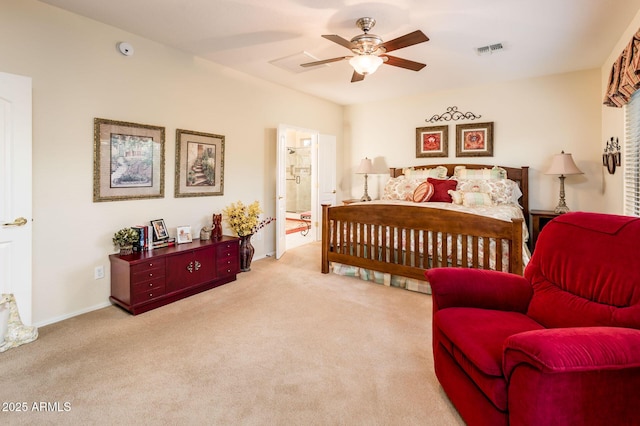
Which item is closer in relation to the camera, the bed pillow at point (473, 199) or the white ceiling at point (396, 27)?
the white ceiling at point (396, 27)

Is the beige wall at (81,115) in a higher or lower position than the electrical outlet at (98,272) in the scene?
higher

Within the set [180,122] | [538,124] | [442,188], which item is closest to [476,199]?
[442,188]

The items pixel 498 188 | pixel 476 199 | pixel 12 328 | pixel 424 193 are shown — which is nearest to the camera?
pixel 12 328

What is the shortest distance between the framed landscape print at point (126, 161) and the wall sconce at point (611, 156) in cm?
495

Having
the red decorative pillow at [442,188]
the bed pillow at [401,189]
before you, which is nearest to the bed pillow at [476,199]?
the red decorative pillow at [442,188]

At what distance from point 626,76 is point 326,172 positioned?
426 cm

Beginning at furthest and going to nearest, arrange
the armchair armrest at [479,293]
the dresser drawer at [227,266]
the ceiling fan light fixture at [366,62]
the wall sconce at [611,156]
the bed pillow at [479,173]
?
the bed pillow at [479,173] → the dresser drawer at [227,266] → the wall sconce at [611,156] → the ceiling fan light fixture at [366,62] → the armchair armrest at [479,293]

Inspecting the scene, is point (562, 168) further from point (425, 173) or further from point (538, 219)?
point (425, 173)

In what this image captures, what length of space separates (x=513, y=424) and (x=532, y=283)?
3.07ft

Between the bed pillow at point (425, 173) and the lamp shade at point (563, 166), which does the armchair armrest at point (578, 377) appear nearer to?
the lamp shade at point (563, 166)

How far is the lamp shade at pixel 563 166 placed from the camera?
4151 millimetres

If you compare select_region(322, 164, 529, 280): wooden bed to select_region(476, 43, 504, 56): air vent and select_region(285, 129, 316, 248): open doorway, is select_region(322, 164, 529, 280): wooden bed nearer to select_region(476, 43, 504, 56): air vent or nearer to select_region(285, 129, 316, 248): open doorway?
select_region(476, 43, 504, 56): air vent

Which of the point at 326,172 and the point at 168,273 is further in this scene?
the point at 326,172

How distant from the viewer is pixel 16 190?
2447 mm
